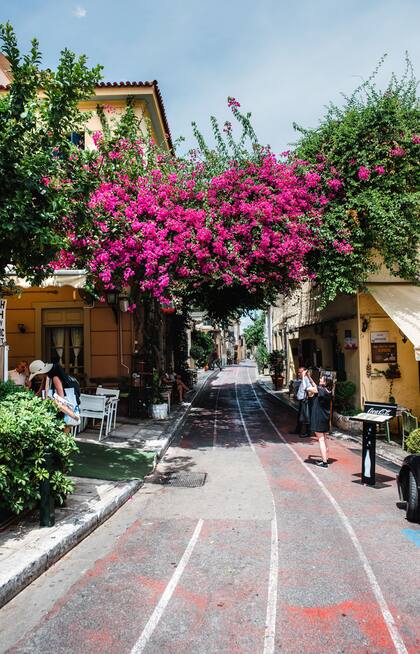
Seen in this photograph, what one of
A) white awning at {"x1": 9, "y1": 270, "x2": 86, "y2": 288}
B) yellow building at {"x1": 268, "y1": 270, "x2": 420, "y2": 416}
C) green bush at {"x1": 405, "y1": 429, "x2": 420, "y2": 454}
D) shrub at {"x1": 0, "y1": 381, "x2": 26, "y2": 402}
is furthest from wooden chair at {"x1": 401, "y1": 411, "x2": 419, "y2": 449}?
shrub at {"x1": 0, "y1": 381, "x2": 26, "y2": 402}

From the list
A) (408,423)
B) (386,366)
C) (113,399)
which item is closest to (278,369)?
(386,366)

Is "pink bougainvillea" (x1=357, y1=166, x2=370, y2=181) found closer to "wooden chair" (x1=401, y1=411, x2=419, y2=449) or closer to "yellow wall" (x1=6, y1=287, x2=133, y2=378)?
"wooden chair" (x1=401, y1=411, x2=419, y2=449)

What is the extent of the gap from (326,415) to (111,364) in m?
7.92

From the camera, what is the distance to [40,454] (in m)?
5.38

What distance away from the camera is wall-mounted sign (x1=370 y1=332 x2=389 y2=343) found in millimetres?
13250

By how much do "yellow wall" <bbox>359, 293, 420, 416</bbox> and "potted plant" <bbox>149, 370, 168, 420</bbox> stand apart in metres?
5.78

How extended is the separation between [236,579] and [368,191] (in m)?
10.4

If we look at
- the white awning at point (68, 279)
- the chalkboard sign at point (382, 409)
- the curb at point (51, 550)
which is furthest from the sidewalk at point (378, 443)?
the white awning at point (68, 279)

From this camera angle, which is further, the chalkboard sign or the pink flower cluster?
the pink flower cluster

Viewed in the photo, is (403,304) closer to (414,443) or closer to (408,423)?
(408,423)

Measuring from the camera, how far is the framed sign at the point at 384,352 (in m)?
13.2

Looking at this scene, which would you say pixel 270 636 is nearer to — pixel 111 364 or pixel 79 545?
pixel 79 545

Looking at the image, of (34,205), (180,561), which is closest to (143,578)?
(180,561)

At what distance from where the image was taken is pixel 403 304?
12.2 m
